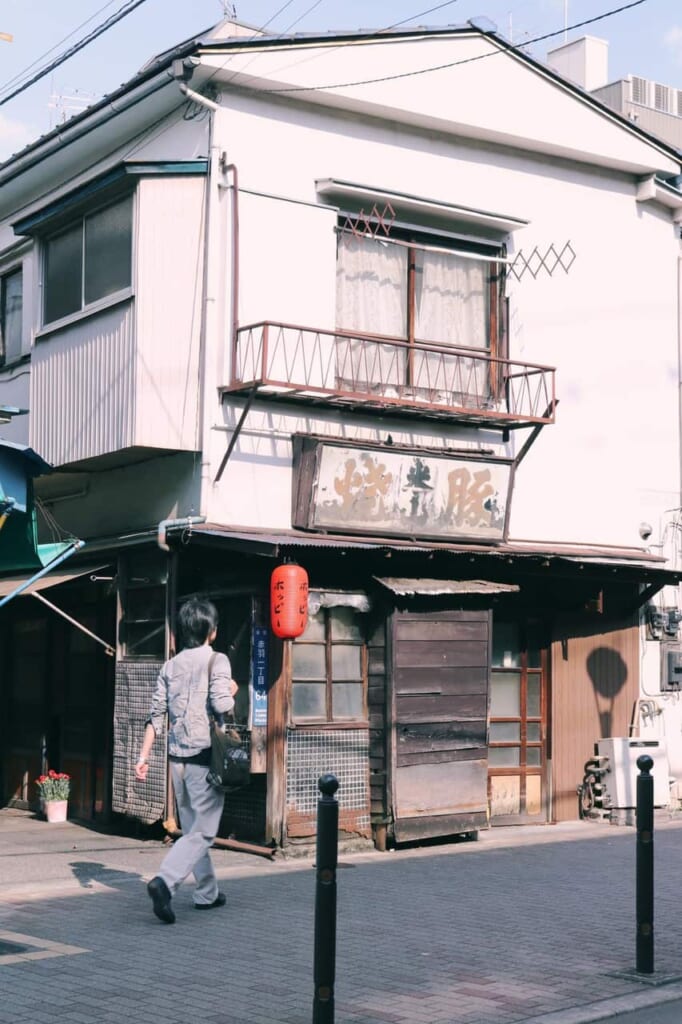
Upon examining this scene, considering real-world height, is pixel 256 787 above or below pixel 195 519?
below

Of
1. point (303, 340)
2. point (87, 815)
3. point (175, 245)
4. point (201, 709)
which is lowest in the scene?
point (87, 815)

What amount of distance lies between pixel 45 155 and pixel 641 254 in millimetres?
7139

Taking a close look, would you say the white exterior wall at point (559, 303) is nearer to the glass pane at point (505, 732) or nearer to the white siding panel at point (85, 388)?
the white siding panel at point (85, 388)

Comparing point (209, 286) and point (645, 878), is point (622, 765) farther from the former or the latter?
point (645, 878)

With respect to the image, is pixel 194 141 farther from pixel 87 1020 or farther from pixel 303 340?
pixel 87 1020

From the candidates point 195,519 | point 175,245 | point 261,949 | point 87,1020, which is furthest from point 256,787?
point 87,1020

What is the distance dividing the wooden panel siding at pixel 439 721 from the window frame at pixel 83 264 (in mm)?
4315

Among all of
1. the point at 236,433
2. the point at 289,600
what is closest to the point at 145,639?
the point at 289,600

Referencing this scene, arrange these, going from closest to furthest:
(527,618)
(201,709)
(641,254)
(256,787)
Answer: (201,709) → (256,787) → (527,618) → (641,254)

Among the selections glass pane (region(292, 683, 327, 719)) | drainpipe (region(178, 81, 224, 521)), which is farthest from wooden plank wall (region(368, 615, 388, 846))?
drainpipe (region(178, 81, 224, 521))

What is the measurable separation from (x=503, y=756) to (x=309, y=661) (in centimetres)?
325

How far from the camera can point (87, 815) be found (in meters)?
15.4

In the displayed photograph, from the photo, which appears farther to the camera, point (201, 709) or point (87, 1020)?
point (201, 709)

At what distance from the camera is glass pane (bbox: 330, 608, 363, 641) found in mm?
13125
